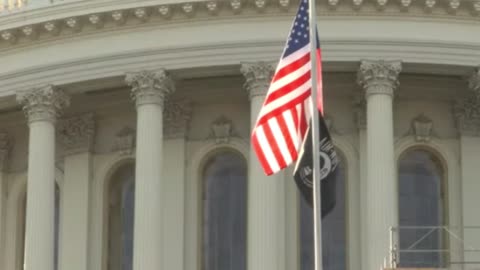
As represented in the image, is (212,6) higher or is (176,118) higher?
(212,6)

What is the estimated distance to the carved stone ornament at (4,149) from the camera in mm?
46000

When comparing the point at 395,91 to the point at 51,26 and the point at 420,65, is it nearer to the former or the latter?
the point at 420,65

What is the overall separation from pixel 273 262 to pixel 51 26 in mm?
8185

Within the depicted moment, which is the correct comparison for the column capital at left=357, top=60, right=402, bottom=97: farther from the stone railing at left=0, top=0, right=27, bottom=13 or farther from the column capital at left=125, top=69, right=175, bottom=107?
the stone railing at left=0, top=0, right=27, bottom=13

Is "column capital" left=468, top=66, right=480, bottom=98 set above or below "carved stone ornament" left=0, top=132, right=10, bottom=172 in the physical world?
above

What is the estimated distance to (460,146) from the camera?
1708 inches

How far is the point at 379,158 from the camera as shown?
4072 centimetres

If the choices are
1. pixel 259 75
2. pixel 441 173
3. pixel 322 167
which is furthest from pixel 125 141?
pixel 322 167

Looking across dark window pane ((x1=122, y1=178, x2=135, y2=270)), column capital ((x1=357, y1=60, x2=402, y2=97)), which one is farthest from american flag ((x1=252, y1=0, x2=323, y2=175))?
dark window pane ((x1=122, y1=178, x2=135, y2=270))

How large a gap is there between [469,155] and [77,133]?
1016 centimetres

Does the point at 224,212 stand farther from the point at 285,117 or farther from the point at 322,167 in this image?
the point at 322,167

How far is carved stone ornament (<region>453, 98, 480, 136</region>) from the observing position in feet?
142

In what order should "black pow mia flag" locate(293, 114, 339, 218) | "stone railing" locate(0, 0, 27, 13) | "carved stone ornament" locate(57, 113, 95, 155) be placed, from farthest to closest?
"carved stone ornament" locate(57, 113, 95, 155)
"stone railing" locate(0, 0, 27, 13)
"black pow mia flag" locate(293, 114, 339, 218)

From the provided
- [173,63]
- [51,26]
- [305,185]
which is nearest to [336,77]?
[173,63]
